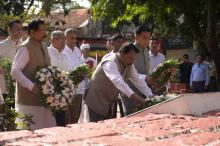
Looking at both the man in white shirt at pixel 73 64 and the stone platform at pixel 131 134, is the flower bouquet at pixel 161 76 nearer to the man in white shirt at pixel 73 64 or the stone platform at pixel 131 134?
the man in white shirt at pixel 73 64

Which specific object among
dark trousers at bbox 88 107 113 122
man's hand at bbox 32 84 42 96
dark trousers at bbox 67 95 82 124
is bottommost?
dark trousers at bbox 67 95 82 124

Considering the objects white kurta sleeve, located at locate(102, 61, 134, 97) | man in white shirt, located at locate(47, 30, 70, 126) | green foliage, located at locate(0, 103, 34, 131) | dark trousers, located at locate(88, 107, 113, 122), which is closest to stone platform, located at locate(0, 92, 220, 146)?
green foliage, located at locate(0, 103, 34, 131)

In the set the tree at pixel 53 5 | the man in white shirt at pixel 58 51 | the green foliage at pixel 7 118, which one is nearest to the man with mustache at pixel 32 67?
the green foliage at pixel 7 118

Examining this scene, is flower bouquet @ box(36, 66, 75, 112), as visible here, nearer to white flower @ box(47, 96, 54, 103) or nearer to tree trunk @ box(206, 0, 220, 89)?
white flower @ box(47, 96, 54, 103)

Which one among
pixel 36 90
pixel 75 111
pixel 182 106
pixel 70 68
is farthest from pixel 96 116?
pixel 182 106

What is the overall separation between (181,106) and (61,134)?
1128 millimetres

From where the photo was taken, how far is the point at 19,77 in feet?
16.6

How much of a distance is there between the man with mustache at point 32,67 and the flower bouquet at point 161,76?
4.77 feet

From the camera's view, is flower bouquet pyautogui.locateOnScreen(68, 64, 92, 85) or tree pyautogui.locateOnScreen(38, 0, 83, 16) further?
tree pyautogui.locateOnScreen(38, 0, 83, 16)

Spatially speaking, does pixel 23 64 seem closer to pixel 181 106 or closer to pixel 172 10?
pixel 181 106

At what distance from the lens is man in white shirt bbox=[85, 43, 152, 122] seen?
17.7ft

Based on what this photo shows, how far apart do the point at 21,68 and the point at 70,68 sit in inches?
77.2

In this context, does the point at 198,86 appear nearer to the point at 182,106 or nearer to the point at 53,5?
the point at 182,106

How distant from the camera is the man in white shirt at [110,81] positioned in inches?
212
